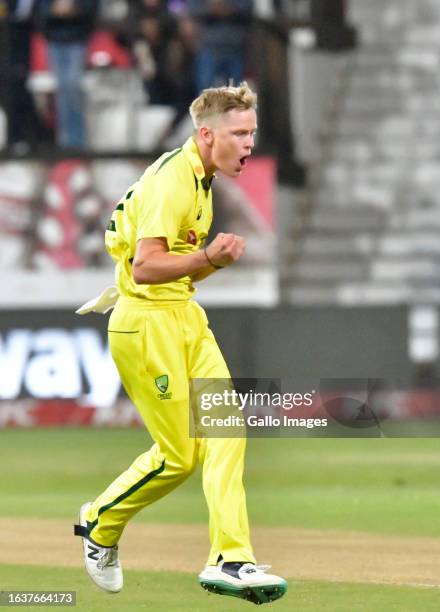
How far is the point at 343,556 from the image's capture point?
390 inches

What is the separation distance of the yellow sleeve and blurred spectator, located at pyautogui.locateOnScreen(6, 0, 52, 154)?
54.8 ft

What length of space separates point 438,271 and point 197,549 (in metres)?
14.6

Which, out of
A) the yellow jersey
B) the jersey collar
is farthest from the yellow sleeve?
the jersey collar

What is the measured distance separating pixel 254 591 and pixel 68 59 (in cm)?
1714

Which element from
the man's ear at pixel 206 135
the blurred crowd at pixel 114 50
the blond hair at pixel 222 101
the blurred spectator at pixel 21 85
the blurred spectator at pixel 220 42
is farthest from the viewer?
the blurred spectator at pixel 21 85

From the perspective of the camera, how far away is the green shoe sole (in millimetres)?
7340

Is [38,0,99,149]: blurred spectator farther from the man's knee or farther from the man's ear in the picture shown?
the man's knee

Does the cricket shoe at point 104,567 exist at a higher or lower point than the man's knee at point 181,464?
lower

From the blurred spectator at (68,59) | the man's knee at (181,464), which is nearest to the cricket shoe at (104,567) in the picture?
the man's knee at (181,464)

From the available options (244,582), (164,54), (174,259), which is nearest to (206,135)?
(174,259)

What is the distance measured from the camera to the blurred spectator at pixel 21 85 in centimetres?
2431

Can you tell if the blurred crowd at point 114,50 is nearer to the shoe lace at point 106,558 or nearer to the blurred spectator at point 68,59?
the blurred spectator at point 68,59

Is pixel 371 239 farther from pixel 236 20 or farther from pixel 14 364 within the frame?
pixel 14 364

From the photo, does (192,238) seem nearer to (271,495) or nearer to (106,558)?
(106,558)
